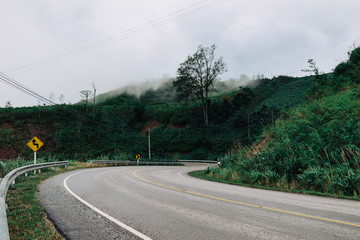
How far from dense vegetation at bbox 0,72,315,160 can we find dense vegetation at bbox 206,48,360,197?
947 inches

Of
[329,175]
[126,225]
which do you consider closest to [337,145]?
[329,175]

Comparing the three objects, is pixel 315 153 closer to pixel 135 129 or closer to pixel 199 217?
pixel 199 217

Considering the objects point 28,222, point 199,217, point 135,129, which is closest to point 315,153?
point 199,217

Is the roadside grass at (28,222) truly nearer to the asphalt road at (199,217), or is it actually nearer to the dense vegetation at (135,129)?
the asphalt road at (199,217)

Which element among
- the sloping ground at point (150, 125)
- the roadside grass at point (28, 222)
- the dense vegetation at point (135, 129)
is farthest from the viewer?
the sloping ground at point (150, 125)

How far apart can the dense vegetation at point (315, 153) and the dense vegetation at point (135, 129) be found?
2406 centimetres

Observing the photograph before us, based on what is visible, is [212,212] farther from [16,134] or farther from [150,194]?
[16,134]

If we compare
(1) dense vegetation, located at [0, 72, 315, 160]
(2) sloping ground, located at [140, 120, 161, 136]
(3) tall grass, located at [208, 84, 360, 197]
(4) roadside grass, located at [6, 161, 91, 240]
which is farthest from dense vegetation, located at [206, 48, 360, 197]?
(2) sloping ground, located at [140, 120, 161, 136]

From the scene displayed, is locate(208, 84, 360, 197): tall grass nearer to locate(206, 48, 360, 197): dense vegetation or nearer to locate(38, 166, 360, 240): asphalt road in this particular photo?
locate(206, 48, 360, 197): dense vegetation

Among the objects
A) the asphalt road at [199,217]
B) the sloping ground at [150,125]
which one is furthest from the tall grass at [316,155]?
the sloping ground at [150,125]

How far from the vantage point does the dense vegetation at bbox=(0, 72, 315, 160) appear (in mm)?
43688

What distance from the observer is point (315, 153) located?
11875 mm

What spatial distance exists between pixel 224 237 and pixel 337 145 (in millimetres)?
9975

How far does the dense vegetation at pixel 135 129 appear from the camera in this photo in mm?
43688
